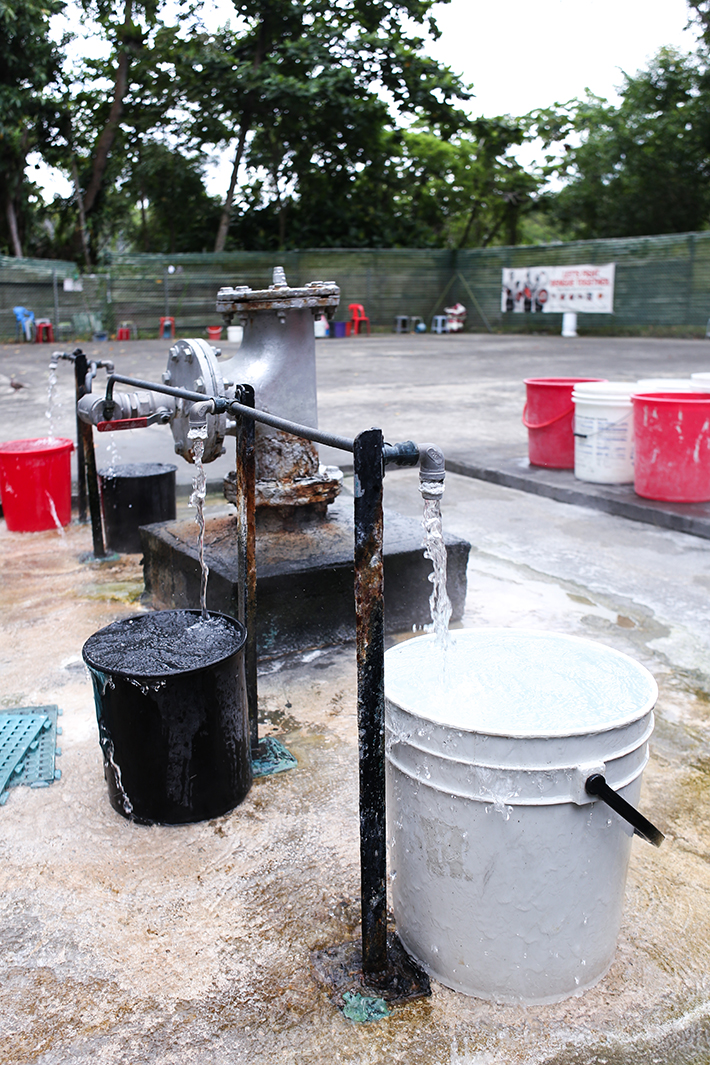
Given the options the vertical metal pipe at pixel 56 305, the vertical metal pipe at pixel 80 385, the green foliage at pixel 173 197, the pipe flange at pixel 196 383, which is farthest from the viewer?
the green foliage at pixel 173 197

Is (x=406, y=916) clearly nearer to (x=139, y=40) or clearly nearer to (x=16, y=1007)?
(x=16, y=1007)

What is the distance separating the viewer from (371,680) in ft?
5.64

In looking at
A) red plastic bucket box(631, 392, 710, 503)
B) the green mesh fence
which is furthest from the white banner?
red plastic bucket box(631, 392, 710, 503)

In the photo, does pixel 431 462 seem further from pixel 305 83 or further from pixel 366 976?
pixel 305 83

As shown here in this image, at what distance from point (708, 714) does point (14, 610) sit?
308 centimetres

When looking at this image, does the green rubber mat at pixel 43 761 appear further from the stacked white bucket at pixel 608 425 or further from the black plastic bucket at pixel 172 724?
the stacked white bucket at pixel 608 425

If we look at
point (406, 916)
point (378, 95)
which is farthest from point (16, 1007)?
point (378, 95)

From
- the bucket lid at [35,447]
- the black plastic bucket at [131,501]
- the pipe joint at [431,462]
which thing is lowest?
the black plastic bucket at [131,501]

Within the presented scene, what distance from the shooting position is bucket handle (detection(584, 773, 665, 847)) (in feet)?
5.28

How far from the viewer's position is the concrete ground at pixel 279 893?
1.71 meters

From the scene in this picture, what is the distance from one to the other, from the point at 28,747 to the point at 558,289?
72.3ft

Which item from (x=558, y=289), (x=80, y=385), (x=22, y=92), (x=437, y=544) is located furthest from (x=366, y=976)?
(x=22, y=92)

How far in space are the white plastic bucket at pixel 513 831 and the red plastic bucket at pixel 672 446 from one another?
362 centimetres

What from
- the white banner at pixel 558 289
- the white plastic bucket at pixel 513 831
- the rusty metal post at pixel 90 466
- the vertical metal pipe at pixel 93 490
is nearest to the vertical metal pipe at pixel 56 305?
the white banner at pixel 558 289
